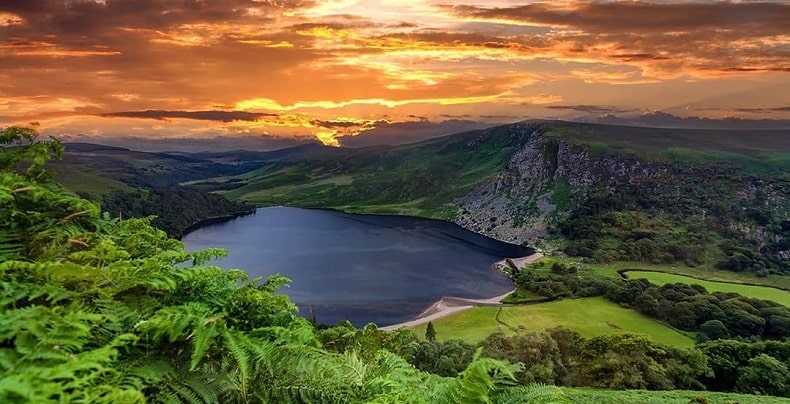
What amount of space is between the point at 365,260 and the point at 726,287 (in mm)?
74370

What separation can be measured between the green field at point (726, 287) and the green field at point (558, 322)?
2554 centimetres

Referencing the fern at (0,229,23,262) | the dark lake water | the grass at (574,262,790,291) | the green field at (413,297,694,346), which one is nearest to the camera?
the fern at (0,229,23,262)

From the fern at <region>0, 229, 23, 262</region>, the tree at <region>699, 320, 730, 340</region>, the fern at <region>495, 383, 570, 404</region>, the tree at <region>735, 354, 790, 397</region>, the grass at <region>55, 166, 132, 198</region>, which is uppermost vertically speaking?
the fern at <region>0, 229, 23, 262</region>

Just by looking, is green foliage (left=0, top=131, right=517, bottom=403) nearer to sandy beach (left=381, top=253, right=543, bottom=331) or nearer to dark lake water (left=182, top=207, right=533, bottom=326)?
sandy beach (left=381, top=253, right=543, bottom=331)

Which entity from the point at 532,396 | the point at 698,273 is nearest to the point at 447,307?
the point at 698,273

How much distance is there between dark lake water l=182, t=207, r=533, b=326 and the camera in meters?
77.9

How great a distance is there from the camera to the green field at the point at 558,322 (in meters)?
61.6

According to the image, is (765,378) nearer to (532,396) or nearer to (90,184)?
(532,396)

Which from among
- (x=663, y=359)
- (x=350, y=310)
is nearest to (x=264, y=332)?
(x=663, y=359)

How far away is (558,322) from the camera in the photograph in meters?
67.2

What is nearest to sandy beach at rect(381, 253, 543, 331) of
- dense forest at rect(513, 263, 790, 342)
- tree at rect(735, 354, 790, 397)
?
dense forest at rect(513, 263, 790, 342)

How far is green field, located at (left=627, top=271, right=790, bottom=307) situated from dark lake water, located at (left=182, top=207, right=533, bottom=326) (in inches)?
1227

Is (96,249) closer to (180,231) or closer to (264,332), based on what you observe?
(264,332)

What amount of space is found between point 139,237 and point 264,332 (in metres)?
2.45
